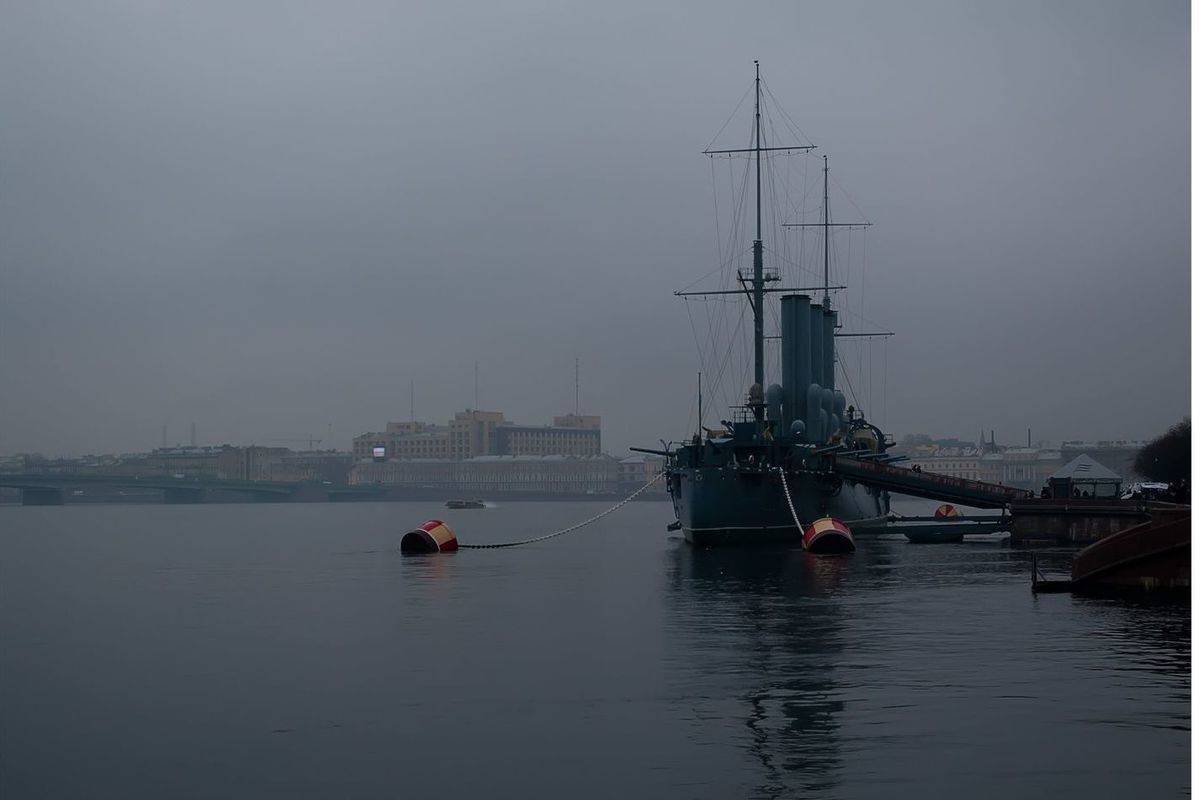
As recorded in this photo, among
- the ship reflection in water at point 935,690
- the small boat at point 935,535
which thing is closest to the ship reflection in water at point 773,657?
the ship reflection in water at point 935,690

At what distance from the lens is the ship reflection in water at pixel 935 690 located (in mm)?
15328

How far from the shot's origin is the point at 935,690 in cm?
2056

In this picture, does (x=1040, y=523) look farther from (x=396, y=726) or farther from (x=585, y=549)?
(x=396, y=726)

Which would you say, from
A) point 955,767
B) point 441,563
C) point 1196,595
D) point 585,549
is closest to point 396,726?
point 955,767

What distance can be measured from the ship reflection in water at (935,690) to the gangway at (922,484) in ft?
95.9

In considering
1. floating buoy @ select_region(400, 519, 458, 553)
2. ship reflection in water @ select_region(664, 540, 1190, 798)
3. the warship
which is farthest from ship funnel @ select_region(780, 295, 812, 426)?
ship reflection in water @ select_region(664, 540, 1190, 798)

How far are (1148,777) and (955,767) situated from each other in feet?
6.45

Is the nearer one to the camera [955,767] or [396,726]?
[955,767]

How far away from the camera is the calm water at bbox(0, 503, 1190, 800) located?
1565 centimetres

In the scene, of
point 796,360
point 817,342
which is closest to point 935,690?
point 796,360

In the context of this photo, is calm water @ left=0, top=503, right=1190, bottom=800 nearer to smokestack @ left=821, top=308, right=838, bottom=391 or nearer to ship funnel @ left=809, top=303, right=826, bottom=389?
ship funnel @ left=809, top=303, right=826, bottom=389

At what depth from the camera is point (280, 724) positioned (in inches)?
755

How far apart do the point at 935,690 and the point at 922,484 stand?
49551mm

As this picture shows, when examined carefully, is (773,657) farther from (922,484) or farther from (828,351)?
(828,351)
